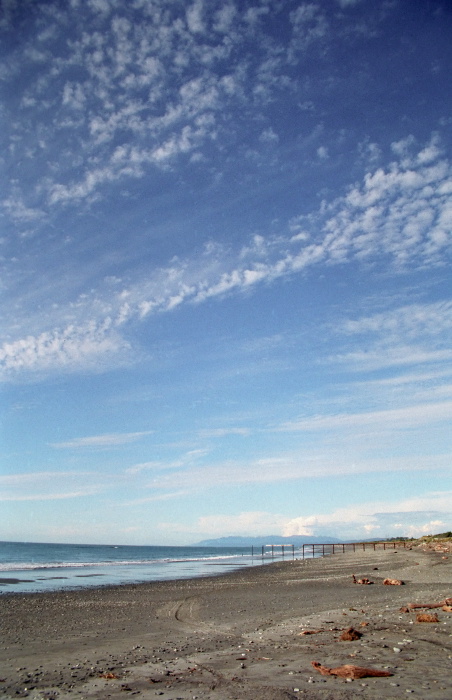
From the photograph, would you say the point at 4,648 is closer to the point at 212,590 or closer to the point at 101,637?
the point at 101,637

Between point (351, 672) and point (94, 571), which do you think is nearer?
point (351, 672)

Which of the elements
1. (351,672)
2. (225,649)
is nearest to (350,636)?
(351,672)

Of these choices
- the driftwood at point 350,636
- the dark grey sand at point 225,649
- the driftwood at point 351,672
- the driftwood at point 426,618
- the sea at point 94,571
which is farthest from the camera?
the sea at point 94,571

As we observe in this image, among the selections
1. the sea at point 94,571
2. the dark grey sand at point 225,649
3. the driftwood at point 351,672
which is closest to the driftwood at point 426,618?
the dark grey sand at point 225,649

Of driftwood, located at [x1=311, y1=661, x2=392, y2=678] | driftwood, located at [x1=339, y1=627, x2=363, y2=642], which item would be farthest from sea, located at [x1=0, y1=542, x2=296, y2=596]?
driftwood, located at [x1=311, y1=661, x2=392, y2=678]

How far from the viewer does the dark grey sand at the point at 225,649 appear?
8.70m

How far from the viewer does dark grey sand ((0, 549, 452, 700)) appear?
28.6ft

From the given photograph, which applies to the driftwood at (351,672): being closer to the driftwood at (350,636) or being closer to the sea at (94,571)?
the driftwood at (350,636)

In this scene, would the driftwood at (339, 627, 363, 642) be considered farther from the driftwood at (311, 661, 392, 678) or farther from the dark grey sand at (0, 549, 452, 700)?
the driftwood at (311, 661, 392, 678)

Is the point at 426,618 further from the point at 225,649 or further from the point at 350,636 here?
the point at 225,649

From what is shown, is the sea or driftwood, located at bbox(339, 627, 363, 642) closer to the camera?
driftwood, located at bbox(339, 627, 363, 642)

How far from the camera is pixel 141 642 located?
1355 cm

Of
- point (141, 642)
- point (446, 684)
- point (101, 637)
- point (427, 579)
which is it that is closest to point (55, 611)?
point (101, 637)

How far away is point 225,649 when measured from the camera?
12.0 meters
